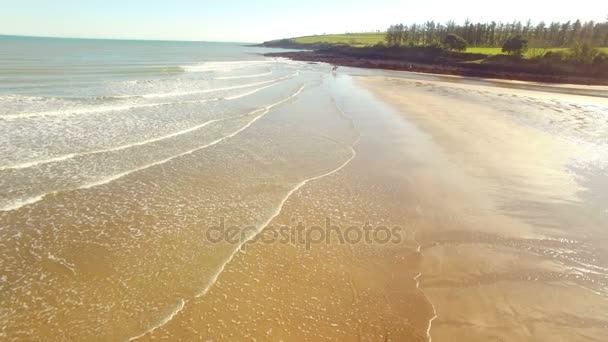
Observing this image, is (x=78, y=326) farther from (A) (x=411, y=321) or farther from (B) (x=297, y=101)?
(B) (x=297, y=101)

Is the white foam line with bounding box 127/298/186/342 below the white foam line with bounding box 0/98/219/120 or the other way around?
below

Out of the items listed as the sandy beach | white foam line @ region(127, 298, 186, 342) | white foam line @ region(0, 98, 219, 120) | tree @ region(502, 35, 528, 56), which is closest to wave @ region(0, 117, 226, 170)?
white foam line @ region(0, 98, 219, 120)

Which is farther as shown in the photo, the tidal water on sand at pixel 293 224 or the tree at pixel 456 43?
the tree at pixel 456 43

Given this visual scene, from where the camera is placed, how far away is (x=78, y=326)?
5.04 meters

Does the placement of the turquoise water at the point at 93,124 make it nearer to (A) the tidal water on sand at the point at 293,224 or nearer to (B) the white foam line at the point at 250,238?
(A) the tidal water on sand at the point at 293,224

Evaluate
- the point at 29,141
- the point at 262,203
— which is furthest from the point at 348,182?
the point at 29,141

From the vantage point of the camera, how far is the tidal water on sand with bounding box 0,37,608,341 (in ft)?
17.2

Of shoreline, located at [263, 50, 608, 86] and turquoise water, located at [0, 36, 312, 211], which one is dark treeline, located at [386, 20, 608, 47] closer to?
shoreline, located at [263, 50, 608, 86]

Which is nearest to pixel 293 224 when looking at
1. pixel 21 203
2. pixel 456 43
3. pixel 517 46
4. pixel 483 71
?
pixel 21 203

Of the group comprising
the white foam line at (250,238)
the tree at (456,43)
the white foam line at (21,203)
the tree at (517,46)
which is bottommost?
the white foam line at (250,238)

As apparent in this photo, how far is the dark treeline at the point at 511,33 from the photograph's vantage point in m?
78.1
